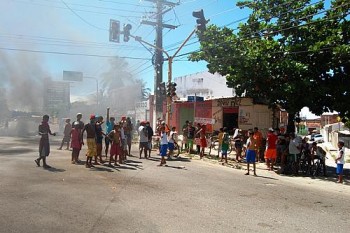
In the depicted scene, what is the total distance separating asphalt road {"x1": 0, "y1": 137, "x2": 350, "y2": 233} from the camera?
5727 millimetres

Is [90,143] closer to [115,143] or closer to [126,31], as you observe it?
[115,143]

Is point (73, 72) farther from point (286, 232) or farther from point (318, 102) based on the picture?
point (286, 232)

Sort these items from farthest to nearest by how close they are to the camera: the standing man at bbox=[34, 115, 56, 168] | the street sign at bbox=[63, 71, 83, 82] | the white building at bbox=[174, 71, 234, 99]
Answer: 1. the street sign at bbox=[63, 71, 83, 82]
2. the white building at bbox=[174, 71, 234, 99]
3. the standing man at bbox=[34, 115, 56, 168]

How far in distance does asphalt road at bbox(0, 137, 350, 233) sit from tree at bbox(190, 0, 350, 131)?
11.2 ft

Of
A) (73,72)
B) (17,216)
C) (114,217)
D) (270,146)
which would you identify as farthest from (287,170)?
(73,72)

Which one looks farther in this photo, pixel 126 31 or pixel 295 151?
pixel 126 31

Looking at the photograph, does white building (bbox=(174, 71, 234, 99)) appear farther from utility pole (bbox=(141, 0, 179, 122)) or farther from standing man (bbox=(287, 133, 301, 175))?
standing man (bbox=(287, 133, 301, 175))

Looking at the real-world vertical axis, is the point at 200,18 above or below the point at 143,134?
above

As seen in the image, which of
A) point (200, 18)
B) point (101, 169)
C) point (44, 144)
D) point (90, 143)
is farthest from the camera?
point (200, 18)

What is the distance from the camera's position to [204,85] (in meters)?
35.3

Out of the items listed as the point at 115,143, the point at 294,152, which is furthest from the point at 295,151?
the point at 115,143

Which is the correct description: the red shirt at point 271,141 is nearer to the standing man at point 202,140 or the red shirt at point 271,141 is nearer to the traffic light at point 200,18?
the standing man at point 202,140

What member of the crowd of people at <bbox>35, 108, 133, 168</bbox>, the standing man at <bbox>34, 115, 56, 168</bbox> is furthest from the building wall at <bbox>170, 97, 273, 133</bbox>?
the standing man at <bbox>34, 115, 56, 168</bbox>

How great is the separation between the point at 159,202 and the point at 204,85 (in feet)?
93.9
